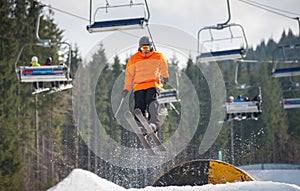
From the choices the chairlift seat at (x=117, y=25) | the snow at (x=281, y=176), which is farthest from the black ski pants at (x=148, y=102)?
the snow at (x=281, y=176)

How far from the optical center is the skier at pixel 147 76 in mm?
9852

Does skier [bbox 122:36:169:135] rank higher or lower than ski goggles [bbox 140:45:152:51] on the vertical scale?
lower

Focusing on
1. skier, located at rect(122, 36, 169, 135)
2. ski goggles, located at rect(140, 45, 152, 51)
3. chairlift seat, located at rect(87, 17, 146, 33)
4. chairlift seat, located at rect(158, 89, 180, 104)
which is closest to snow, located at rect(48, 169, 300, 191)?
skier, located at rect(122, 36, 169, 135)

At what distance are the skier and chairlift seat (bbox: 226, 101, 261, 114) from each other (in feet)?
45.8

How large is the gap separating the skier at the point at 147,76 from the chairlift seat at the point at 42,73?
29.7 ft

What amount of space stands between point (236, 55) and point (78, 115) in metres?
33.4

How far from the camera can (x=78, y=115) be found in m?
51.5

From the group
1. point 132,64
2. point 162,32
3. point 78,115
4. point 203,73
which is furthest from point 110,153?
point 132,64

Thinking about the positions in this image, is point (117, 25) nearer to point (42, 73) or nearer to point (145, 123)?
point (145, 123)

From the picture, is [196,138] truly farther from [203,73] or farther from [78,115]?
[203,73]

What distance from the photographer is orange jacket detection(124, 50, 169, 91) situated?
32.3 ft

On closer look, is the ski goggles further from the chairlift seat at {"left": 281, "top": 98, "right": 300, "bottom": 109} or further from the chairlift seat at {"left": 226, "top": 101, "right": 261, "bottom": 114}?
the chairlift seat at {"left": 281, "top": 98, "right": 300, "bottom": 109}

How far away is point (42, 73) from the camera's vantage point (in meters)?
18.8

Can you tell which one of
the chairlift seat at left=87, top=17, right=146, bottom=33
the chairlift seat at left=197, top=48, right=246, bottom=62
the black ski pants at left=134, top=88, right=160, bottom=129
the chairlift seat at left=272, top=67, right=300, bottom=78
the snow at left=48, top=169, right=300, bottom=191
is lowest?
the snow at left=48, top=169, right=300, bottom=191
